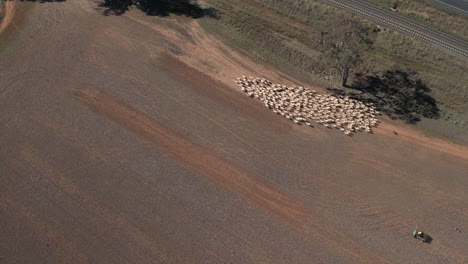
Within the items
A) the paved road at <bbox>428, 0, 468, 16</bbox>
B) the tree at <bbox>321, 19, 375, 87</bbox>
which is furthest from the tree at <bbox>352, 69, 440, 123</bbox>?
the paved road at <bbox>428, 0, 468, 16</bbox>

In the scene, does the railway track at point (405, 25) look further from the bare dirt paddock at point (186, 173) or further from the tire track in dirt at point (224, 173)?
the tire track in dirt at point (224, 173)

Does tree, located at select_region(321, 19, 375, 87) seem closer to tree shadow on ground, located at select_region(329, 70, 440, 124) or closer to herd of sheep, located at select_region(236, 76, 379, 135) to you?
tree shadow on ground, located at select_region(329, 70, 440, 124)

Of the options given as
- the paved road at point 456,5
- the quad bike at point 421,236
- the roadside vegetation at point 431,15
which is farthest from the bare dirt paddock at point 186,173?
the paved road at point 456,5

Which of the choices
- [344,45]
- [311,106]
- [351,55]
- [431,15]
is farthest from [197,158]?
[431,15]

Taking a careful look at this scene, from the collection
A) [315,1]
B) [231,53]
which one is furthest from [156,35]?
[315,1]

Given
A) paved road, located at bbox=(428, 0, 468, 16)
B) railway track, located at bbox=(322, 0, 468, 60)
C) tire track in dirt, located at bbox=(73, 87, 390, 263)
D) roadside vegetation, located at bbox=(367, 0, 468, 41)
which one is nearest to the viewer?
tire track in dirt, located at bbox=(73, 87, 390, 263)
